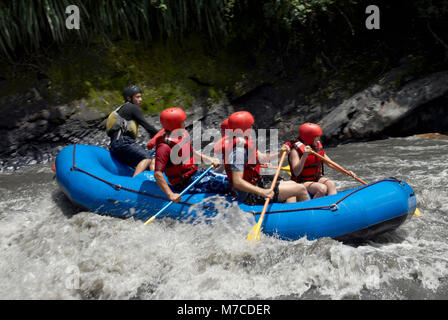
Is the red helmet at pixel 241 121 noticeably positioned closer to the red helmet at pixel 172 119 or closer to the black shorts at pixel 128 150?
the red helmet at pixel 172 119

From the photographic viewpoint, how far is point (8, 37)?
7.70 m

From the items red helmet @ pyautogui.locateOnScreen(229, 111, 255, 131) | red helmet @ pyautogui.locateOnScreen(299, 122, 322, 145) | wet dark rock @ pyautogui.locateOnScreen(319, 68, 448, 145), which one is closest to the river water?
red helmet @ pyautogui.locateOnScreen(229, 111, 255, 131)

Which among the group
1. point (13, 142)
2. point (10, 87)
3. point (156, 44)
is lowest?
point (13, 142)

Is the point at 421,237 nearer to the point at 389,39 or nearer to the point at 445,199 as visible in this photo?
the point at 445,199

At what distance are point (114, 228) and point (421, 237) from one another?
10.1 ft

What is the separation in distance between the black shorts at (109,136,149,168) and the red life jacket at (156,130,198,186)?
1064 mm

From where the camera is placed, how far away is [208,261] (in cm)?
333

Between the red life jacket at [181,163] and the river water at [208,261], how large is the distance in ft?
1.59

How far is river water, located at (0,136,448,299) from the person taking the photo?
115 inches

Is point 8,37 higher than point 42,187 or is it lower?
higher
